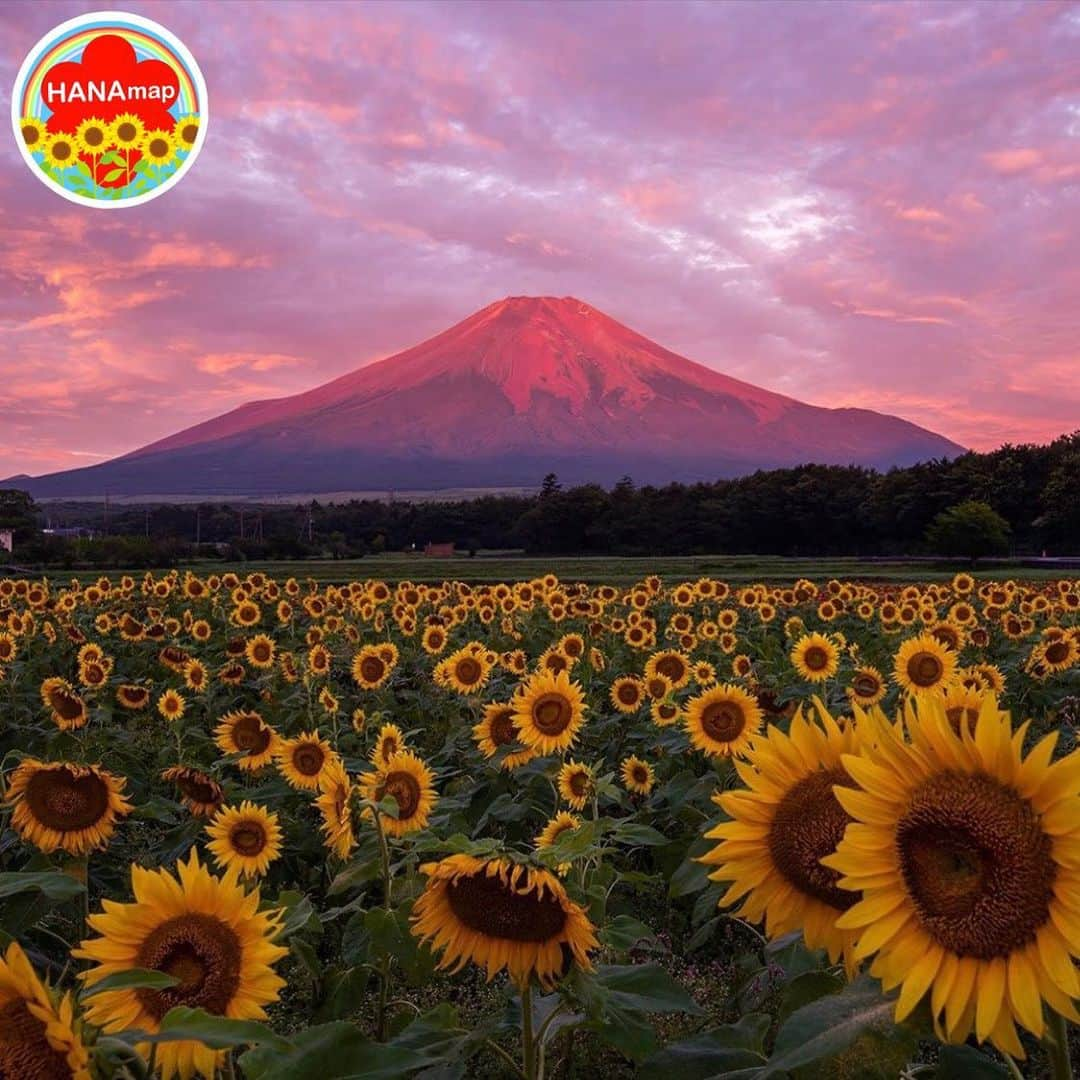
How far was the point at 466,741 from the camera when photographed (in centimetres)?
650

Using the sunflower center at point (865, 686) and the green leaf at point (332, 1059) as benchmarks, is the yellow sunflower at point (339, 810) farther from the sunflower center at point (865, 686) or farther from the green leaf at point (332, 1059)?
the sunflower center at point (865, 686)

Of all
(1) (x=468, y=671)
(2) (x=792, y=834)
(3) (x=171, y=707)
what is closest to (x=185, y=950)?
(2) (x=792, y=834)

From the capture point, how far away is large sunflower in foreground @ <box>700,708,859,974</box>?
174 centimetres

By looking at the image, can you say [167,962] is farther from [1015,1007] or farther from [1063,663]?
[1063,663]

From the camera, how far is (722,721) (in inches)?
188

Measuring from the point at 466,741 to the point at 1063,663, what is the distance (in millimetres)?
4720

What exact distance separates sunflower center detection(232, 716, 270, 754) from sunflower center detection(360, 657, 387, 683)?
9.27ft

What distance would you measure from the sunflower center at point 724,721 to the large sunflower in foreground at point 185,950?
3126 mm

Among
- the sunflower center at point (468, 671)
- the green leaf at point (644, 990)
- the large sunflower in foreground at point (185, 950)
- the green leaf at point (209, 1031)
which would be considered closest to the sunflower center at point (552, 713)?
Answer: the sunflower center at point (468, 671)

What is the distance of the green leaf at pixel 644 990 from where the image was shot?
83.0 inches

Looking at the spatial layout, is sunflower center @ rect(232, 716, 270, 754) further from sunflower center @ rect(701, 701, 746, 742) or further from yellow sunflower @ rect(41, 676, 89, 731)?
sunflower center @ rect(701, 701, 746, 742)

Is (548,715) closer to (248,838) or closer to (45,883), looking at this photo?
(248,838)

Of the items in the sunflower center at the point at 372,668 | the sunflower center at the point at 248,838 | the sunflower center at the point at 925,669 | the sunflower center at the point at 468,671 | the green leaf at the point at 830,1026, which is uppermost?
the green leaf at the point at 830,1026

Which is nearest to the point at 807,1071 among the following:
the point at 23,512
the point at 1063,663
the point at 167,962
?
the point at 167,962
